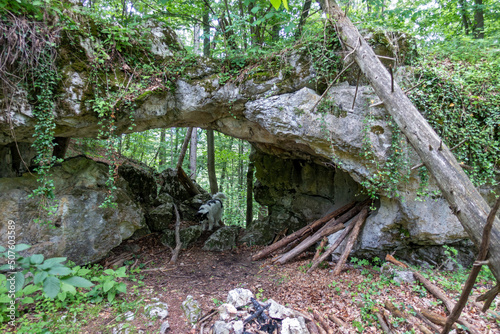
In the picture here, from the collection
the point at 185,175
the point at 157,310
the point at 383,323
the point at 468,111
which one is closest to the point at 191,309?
the point at 157,310

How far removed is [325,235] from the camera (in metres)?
5.62

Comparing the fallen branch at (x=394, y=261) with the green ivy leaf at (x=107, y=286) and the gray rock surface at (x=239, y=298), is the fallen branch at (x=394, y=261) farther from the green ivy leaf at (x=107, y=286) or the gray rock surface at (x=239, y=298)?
the green ivy leaf at (x=107, y=286)

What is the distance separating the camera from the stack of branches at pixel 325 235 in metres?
5.14

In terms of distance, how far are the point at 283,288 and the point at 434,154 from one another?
3.17m

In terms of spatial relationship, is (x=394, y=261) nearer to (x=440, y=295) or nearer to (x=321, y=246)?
(x=440, y=295)

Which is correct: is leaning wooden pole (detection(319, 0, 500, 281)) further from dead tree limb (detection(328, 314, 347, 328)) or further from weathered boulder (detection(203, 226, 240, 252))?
weathered boulder (detection(203, 226, 240, 252))

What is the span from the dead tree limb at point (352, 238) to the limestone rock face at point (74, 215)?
441cm

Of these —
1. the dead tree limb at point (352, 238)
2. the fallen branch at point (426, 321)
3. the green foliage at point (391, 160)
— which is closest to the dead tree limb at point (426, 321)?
the fallen branch at point (426, 321)

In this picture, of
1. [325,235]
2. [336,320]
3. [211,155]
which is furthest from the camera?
[211,155]

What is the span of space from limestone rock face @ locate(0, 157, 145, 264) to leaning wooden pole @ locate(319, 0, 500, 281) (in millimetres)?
5457

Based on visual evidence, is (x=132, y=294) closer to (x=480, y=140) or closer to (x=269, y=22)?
(x=480, y=140)

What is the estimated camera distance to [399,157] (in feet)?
14.1

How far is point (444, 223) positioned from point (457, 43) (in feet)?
11.9

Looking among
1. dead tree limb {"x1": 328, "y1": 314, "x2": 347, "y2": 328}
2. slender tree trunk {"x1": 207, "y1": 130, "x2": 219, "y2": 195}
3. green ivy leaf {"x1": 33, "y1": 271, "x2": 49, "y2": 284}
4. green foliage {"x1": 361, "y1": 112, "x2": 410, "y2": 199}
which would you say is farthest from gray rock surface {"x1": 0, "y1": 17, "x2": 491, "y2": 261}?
green ivy leaf {"x1": 33, "y1": 271, "x2": 49, "y2": 284}
